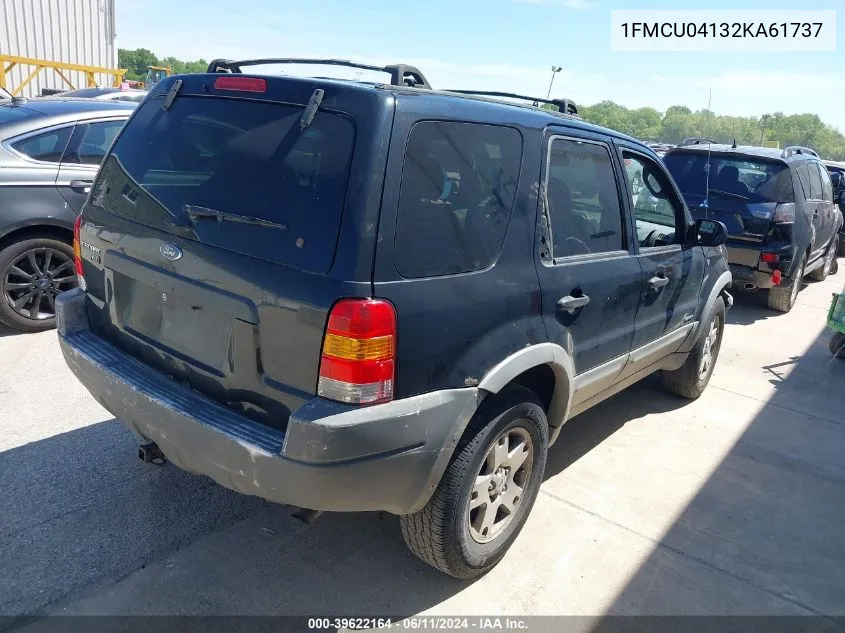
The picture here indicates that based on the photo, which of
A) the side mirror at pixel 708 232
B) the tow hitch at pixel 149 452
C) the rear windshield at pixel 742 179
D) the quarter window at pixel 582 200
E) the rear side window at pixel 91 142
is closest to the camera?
the tow hitch at pixel 149 452

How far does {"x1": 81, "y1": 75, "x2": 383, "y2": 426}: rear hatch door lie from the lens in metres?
2.21

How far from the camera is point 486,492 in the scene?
2801 mm

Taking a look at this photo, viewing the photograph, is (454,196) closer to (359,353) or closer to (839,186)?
(359,353)

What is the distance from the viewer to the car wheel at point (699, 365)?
4.83 m

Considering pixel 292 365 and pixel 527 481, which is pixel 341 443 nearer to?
pixel 292 365

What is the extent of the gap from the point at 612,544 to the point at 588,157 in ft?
6.14

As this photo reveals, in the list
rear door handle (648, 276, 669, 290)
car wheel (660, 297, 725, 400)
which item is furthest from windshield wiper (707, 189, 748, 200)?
rear door handle (648, 276, 669, 290)

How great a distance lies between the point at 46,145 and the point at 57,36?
725 inches

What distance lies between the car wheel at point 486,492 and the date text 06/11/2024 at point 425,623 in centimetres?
19

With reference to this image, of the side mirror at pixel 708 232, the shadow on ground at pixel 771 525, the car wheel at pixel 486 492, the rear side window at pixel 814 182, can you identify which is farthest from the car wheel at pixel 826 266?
the car wheel at pixel 486 492

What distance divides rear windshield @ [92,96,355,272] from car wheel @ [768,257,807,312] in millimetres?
7102

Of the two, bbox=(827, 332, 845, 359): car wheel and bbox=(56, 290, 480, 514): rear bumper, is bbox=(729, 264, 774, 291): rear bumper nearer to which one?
bbox=(827, 332, 845, 359): car wheel

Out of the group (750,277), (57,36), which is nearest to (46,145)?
(750,277)

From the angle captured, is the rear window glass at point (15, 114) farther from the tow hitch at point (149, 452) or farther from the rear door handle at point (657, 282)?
the rear door handle at point (657, 282)
